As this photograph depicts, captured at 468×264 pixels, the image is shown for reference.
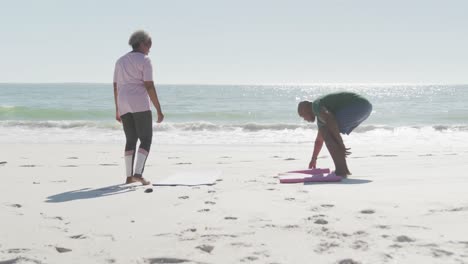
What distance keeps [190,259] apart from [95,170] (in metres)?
4.14

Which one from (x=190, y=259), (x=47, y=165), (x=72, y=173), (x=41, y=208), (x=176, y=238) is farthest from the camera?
(x=47, y=165)

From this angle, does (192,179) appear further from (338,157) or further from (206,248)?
(206,248)

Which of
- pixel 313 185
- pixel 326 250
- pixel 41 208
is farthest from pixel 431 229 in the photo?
pixel 41 208

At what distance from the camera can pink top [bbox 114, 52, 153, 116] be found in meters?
4.86

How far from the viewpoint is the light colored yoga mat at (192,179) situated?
483 cm

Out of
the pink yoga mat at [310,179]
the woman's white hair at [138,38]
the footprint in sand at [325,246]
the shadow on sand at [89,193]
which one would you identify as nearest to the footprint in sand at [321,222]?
the footprint in sand at [325,246]

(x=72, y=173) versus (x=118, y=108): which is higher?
(x=118, y=108)

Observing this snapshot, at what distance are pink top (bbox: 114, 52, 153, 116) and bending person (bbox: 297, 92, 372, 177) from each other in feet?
5.59

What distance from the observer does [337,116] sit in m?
5.41

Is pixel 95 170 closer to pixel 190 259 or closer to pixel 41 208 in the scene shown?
pixel 41 208

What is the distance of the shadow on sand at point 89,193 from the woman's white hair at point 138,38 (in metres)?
1.42

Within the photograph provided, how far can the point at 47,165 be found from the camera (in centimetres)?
684

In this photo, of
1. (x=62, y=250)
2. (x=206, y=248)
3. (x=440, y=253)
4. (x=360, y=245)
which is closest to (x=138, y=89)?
(x=62, y=250)

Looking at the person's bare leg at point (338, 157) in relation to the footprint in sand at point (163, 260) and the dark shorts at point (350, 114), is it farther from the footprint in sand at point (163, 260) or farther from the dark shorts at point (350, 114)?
the footprint in sand at point (163, 260)
